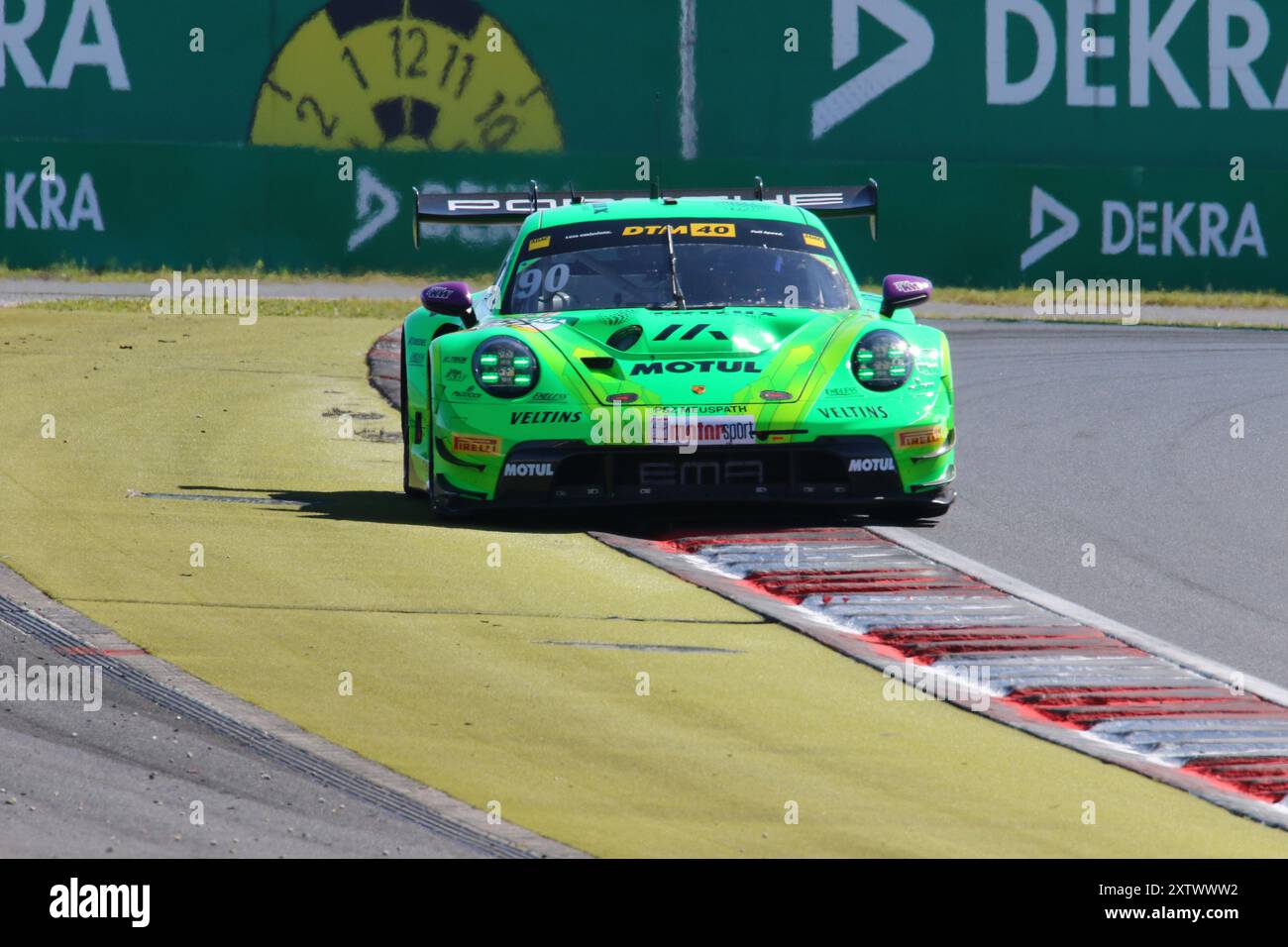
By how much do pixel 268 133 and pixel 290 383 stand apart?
29.7 feet

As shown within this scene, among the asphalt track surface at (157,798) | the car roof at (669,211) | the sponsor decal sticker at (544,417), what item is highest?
the car roof at (669,211)

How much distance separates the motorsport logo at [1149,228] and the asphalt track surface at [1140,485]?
16.6 ft

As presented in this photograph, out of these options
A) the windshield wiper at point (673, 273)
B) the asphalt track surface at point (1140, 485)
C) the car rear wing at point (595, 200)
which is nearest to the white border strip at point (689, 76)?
the asphalt track surface at point (1140, 485)

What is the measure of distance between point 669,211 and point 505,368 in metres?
1.57

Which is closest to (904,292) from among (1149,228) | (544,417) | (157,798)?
(544,417)

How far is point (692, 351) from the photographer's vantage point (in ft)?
28.8

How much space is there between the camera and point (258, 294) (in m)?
21.7

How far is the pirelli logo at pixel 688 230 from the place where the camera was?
9751 mm

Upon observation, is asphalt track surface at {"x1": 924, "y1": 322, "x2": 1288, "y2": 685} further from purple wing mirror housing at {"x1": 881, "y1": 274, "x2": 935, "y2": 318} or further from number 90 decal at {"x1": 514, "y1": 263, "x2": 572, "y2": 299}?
number 90 decal at {"x1": 514, "y1": 263, "x2": 572, "y2": 299}

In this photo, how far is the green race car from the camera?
853cm

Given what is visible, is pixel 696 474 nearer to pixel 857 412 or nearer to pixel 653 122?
pixel 857 412

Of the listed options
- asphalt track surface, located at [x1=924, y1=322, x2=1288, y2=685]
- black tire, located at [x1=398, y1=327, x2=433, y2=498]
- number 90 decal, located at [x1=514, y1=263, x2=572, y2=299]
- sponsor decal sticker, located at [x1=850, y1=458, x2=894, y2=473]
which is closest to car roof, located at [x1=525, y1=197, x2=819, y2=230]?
number 90 decal, located at [x1=514, y1=263, x2=572, y2=299]

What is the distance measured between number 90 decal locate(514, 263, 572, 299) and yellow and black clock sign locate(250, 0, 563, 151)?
1325 cm

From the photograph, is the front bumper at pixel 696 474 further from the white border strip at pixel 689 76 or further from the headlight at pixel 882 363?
the white border strip at pixel 689 76
